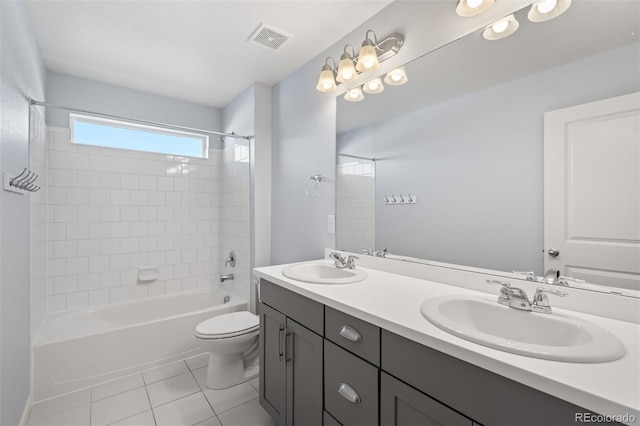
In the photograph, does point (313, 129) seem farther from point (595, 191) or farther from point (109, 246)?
point (109, 246)

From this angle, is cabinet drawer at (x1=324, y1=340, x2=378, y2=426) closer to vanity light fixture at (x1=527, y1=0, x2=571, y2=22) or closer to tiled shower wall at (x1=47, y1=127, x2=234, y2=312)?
vanity light fixture at (x1=527, y1=0, x2=571, y2=22)

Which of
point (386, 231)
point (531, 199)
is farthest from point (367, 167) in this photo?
point (531, 199)

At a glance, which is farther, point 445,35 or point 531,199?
point 445,35

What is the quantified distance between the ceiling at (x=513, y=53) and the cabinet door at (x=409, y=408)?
1274mm

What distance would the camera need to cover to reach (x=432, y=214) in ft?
4.86

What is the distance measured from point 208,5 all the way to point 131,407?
2568 mm

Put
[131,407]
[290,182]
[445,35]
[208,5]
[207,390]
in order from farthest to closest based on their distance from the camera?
[290,182]
[207,390]
[131,407]
[208,5]
[445,35]

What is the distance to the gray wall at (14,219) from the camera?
1304 millimetres

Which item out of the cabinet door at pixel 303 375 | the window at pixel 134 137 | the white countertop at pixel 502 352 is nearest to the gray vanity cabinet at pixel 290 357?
the cabinet door at pixel 303 375

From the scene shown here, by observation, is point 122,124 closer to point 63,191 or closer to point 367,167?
point 63,191

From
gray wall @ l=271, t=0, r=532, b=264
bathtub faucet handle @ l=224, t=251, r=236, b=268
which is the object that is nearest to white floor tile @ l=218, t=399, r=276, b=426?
gray wall @ l=271, t=0, r=532, b=264

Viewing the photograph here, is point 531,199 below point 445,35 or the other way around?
below

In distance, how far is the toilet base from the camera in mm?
2051

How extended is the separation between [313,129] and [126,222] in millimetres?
2104
